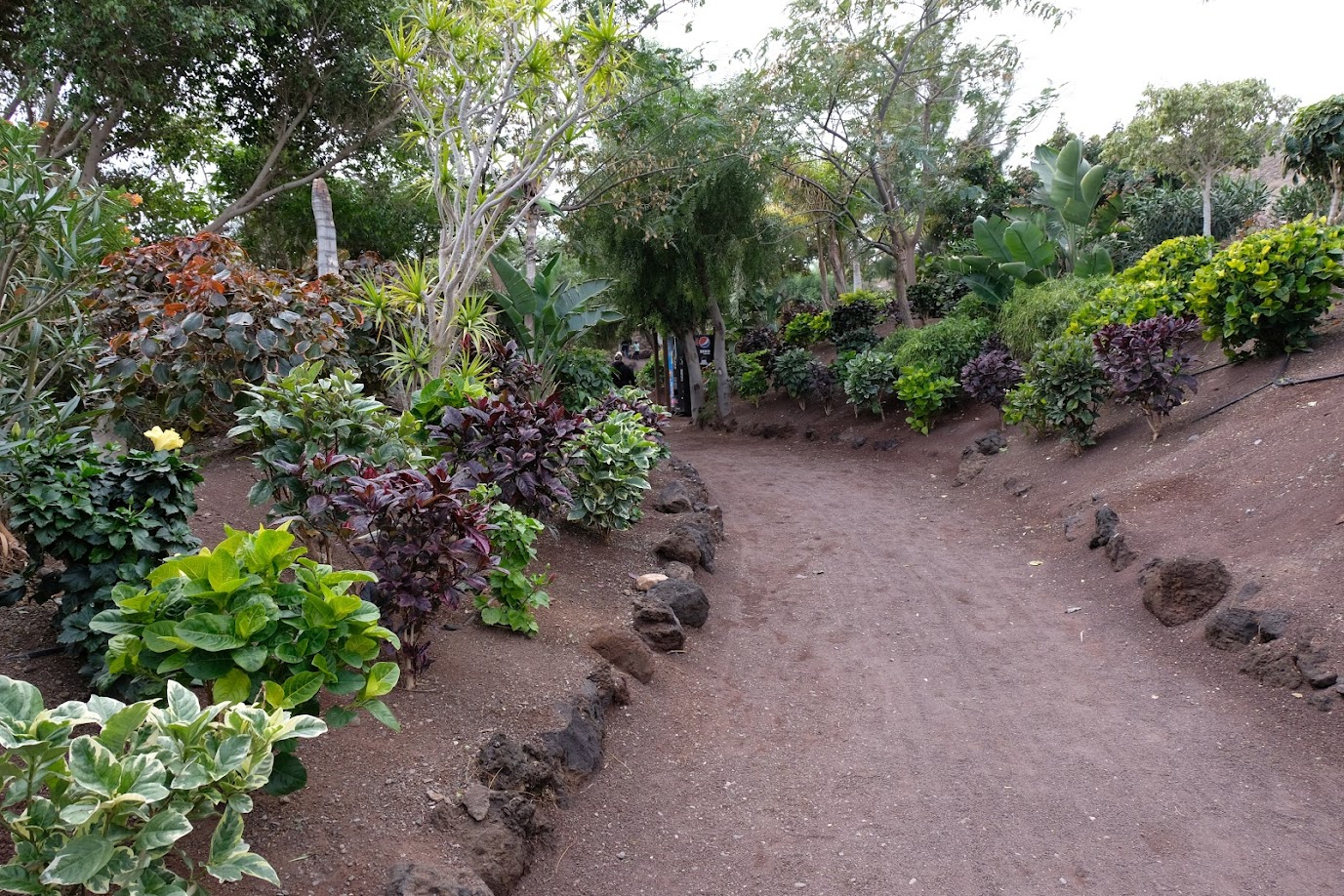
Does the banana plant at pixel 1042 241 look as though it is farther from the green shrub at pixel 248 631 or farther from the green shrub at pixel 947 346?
the green shrub at pixel 248 631

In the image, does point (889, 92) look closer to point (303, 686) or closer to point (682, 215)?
point (682, 215)

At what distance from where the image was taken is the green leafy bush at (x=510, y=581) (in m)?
4.32

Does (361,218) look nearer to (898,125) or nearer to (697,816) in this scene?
(898,125)

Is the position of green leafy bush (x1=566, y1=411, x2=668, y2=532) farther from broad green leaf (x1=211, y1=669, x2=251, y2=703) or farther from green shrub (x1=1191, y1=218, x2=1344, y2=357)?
green shrub (x1=1191, y1=218, x2=1344, y2=357)

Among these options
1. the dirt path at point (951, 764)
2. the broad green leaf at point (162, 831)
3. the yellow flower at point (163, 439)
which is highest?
the yellow flower at point (163, 439)

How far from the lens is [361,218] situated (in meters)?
14.4

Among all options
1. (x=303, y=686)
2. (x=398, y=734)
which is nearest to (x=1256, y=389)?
(x=398, y=734)

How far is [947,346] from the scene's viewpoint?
501 inches

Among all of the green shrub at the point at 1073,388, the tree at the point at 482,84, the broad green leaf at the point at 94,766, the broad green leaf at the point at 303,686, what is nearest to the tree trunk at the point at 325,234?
the tree at the point at 482,84

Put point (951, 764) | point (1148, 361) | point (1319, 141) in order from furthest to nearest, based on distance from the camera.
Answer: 1. point (1319, 141)
2. point (1148, 361)
3. point (951, 764)

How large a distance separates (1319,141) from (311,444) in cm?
1233

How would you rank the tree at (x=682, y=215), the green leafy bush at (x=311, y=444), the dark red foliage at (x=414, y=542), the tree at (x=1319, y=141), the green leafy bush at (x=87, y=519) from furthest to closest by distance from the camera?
the tree at (x=682, y=215), the tree at (x=1319, y=141), the green leafy bush at (x=311, y=444), the dark red foliage at (x=414, y=542), the green leafy bush at (x=87, y=519)

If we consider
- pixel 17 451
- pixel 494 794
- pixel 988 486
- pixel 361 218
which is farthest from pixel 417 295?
pixel 361 218

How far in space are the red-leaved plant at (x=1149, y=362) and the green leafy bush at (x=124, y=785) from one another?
24.7 feet
